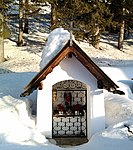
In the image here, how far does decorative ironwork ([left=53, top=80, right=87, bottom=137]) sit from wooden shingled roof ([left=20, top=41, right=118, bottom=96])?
176cm

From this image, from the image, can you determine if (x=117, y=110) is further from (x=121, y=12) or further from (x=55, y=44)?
(x=121, y=12)

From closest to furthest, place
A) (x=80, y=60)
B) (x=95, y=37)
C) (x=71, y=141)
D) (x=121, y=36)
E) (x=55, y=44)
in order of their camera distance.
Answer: (x=80, y=60)
(x=71, y=141)
(x=55, y=44)
(x=95, y=37)
(x=121, y=36)

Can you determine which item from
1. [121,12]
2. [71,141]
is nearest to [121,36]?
[121,12]

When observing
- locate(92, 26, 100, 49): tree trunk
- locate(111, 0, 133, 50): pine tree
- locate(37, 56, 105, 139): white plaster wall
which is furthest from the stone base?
locate(111, 0, 133, 50): pine tree

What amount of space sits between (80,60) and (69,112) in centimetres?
301

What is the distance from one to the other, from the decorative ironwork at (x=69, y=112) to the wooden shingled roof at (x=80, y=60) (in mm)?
1763

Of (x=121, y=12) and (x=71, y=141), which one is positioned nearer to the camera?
(x=71, y=141)

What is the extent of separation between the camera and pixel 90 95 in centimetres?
925

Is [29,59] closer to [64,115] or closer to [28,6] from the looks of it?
[28,6]

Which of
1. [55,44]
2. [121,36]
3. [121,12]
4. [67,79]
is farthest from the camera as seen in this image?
[121,36]

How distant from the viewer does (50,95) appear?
917 centimetres

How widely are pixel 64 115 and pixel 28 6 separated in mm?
14175

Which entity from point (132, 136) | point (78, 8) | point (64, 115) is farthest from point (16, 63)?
point (132, 136)

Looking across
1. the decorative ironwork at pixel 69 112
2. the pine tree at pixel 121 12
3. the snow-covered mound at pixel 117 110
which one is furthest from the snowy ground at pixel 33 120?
the pine tree at pixel 121 12
